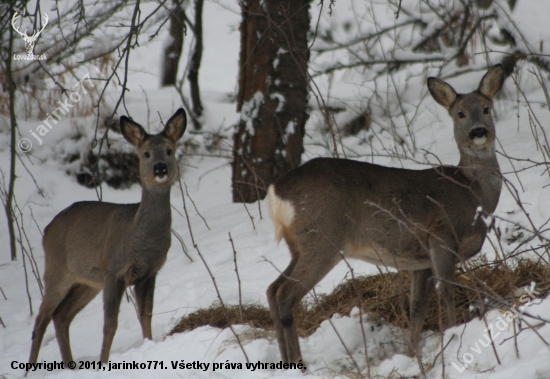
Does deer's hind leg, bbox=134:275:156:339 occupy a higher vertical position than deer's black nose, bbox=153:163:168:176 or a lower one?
lower

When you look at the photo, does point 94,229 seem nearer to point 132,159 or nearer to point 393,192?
point 393,192

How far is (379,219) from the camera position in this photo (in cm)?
503

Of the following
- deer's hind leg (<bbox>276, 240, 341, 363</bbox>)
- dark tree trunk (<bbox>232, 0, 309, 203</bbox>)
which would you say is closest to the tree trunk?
dark tree trunk (<bbox>232, 0, 309, 203</bbox>)

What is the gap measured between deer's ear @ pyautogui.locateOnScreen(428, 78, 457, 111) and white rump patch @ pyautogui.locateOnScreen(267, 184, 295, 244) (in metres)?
1.51

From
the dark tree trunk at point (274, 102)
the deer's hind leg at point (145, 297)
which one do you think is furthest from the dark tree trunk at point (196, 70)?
the deer's hind leg at point (145, 297)

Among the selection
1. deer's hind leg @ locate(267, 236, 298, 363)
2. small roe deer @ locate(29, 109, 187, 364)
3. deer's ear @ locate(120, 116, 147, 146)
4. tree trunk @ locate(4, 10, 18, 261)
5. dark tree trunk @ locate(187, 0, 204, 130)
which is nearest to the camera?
deer's hind leg @ locate(267, 236, 298, 363)

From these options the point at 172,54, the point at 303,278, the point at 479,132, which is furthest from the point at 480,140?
the point at 172,54

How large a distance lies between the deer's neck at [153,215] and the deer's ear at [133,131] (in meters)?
0.41

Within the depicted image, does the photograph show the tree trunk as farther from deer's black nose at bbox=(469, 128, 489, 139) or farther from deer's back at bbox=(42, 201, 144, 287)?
deer's black nose at bbox=(469, 128, 489, 139)

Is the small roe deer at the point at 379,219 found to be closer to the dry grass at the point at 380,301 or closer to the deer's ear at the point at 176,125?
the dry grass at the point at 380,301

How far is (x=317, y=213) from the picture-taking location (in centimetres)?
492

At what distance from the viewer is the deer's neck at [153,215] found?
5.50m

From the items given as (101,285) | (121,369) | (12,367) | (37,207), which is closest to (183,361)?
(121,369)

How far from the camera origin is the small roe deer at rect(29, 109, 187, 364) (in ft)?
17.8
